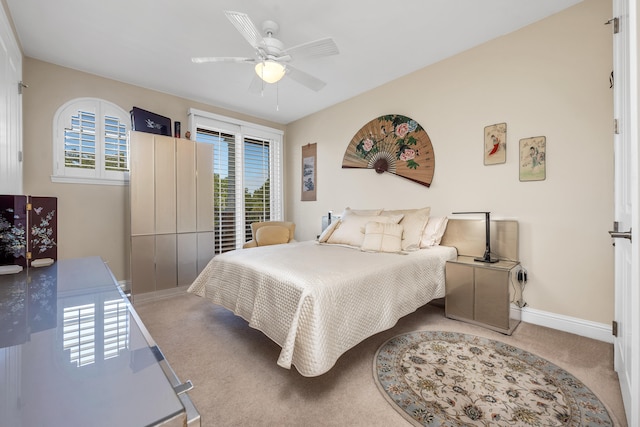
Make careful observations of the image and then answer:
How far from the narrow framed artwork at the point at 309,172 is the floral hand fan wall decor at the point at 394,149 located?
0.77 meters

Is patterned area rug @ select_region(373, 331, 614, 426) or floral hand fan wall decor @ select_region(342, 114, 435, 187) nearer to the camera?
patterned area rug @ select_region(373, 331, 614, 426)

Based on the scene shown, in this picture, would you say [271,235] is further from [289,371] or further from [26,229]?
[26,229]

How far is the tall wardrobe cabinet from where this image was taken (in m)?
3.14

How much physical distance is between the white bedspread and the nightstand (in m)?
0.12

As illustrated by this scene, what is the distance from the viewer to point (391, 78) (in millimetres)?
3373

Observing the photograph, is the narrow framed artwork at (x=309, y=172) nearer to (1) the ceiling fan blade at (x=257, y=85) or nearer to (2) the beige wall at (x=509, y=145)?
(2) the beige wall at (x=509, y=145)

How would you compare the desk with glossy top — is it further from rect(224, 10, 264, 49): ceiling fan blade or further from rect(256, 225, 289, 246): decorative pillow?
rect(256, 225, 289, 246): decorative pillow

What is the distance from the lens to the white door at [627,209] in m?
1.07

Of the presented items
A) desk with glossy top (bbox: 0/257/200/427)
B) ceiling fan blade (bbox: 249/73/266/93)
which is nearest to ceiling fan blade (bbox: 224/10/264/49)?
ceiling fan blade (bbox: 249/73/266/93)

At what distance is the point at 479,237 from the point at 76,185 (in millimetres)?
4450

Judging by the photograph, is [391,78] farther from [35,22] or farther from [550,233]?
[35,22]

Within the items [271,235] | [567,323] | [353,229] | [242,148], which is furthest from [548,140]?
[242,148]

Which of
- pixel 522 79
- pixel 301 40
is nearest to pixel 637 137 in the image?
pixel 522 79

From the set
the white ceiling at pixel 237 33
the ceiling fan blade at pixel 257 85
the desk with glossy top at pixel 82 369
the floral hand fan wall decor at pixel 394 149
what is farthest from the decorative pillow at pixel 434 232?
the desk with glossy top at pixel 82 369
